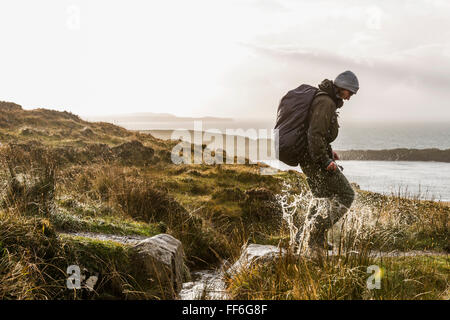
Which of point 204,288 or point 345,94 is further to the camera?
point 345,94

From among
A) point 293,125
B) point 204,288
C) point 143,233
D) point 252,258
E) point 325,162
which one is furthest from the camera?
point 143,233

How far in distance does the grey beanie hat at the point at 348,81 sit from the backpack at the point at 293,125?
317 millimetres

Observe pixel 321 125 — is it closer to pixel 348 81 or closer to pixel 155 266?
pixel 348 81

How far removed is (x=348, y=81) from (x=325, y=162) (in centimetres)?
109

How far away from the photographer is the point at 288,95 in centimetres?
535

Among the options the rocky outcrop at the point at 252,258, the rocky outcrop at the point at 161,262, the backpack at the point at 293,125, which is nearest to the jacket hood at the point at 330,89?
the backpack at the point at 293,125

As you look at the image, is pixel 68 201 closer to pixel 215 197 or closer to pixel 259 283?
pixel 259 283

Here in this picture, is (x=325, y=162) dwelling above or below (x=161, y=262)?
above

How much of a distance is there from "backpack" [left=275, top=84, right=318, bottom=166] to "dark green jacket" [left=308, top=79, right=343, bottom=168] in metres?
0.10

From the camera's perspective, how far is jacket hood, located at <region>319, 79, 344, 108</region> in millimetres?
5312

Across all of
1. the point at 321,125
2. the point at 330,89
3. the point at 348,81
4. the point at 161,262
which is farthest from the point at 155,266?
the point at 348,81

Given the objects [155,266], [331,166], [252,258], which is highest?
[331,166]

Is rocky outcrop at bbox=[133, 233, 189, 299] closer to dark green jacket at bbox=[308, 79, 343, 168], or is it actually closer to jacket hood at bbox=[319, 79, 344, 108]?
dark green jacket at bbox=[308, 79, 343, 168]

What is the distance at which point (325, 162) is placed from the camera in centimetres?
511
